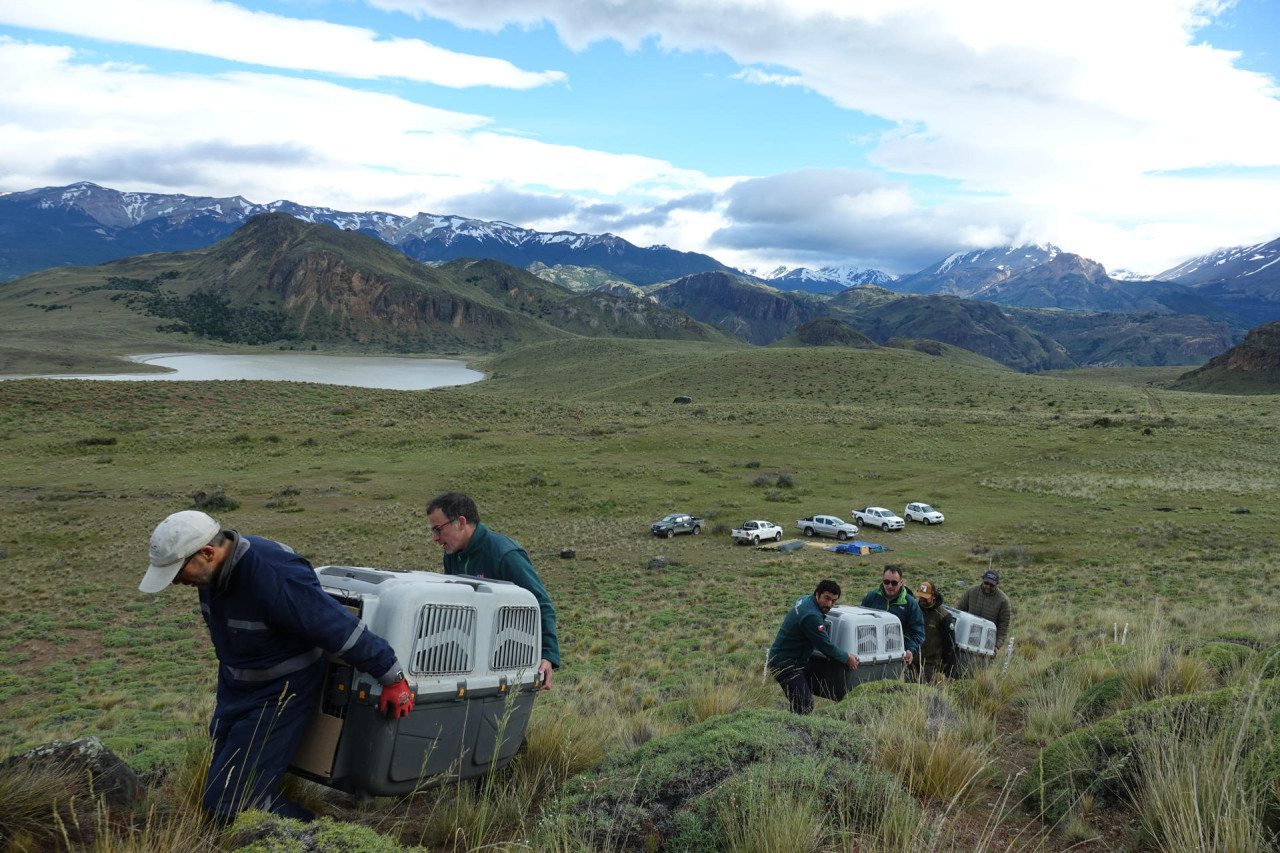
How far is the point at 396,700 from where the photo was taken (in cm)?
337

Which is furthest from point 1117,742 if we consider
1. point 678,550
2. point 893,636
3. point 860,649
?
point 678,550

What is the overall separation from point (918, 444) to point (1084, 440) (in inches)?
435

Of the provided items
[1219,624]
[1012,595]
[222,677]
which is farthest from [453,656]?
[1012,595]

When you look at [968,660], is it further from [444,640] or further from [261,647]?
[261,647]

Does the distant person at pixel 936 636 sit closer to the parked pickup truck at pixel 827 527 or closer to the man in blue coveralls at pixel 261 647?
the man in blue coveralls at pixel 261 647

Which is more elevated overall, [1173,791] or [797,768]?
[1173,791]

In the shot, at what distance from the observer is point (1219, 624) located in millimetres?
9688

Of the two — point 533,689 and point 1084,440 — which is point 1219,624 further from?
point 1084,440

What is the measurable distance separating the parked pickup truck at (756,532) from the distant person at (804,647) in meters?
22.6

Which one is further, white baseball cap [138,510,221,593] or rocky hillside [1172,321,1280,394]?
rocky hillside [1172,321,1280,394]

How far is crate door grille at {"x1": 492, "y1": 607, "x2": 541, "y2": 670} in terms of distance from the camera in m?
3.93

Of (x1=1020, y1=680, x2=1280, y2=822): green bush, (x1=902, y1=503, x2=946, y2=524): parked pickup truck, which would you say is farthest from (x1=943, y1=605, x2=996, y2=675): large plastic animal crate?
(x1=902, y1=503, x2=946, y2=524): parked pickup truck

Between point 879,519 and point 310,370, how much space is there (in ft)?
413

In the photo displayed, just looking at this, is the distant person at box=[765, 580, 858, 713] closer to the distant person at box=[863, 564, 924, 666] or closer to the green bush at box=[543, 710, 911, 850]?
the distant person at box=[863, 564, 924, 666]
